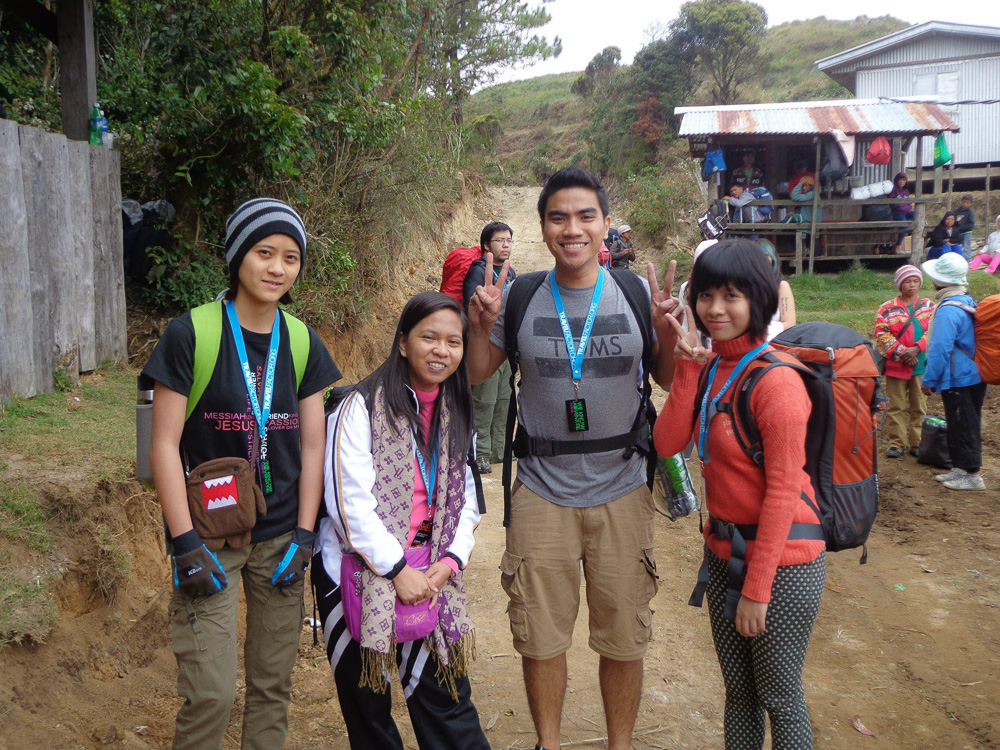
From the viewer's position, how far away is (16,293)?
4789 mm

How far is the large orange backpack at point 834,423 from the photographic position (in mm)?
2512

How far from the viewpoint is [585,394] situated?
2928 mm

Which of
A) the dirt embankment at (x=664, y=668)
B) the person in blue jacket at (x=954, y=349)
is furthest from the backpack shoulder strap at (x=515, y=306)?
the person in blue jacket at (x=954, y=349)

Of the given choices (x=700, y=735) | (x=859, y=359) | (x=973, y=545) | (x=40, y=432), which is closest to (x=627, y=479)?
(x=859, y=359)

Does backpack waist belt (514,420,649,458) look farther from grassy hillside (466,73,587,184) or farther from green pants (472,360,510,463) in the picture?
grassy hillside (466,73,587,184)

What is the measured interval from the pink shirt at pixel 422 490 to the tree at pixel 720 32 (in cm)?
2591

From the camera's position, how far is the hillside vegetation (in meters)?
29.0

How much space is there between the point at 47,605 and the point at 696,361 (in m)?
2.91

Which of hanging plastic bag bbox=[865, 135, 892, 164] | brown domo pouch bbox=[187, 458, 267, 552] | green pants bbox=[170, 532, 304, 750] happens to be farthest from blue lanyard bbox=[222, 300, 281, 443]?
hanging plastic bag bbox=[865, 135, 892, 164]

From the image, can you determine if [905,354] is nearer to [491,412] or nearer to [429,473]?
[491,412]

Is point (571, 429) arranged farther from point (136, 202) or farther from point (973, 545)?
point (136, 202)

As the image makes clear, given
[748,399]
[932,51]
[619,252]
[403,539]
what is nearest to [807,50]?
[932,51]

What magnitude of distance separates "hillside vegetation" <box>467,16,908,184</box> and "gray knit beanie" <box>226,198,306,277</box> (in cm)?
2090

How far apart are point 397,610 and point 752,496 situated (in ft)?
3.99
